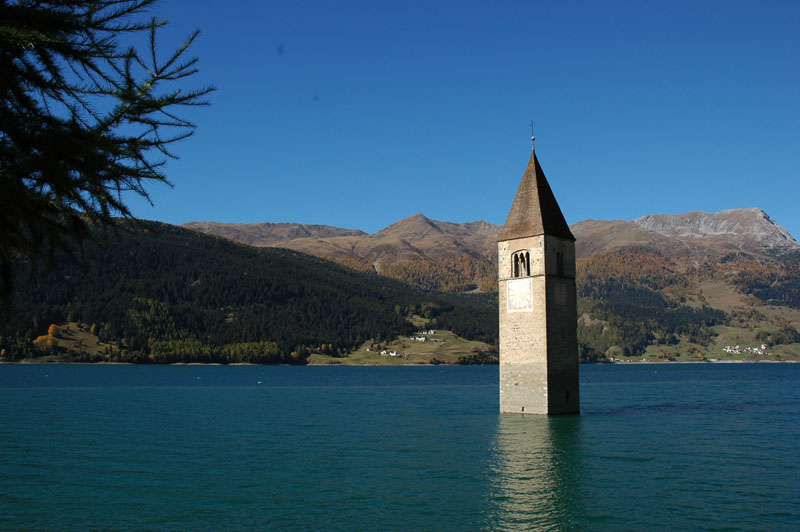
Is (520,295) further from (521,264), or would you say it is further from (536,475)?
(536,475)

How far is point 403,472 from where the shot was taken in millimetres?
32719

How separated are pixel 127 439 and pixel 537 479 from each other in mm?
28116

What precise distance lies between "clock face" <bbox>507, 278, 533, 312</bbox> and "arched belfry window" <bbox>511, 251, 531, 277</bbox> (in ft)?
2.45

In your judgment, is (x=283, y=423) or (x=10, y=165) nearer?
(x=10, y=165)

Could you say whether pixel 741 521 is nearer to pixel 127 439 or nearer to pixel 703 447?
pixel 703 447

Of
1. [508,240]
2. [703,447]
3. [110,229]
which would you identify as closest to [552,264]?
[508,240]

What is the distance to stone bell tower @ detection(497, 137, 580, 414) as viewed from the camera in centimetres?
4869

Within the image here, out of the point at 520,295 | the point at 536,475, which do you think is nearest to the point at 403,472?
the point at 536,475

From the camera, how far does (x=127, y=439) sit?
149ft

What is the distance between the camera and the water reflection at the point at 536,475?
2419cm

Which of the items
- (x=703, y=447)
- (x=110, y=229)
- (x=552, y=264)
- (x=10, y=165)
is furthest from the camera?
(x=552, y=264)

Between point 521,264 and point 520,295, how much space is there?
2451mm

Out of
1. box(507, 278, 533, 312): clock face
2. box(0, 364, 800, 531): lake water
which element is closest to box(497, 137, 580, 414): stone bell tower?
box(507, 278, 533, 312): clock face

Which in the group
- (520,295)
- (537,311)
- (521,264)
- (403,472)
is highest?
(521,264)
